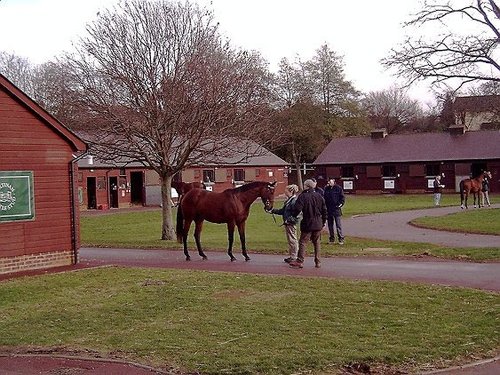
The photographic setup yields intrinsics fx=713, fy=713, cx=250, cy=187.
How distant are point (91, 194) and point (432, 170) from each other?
2804 cm

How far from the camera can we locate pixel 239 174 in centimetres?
5888

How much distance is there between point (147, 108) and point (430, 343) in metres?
16.4

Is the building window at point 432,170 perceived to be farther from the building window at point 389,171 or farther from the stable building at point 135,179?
the stable building at point 135,179

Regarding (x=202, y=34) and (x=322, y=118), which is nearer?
(x=202, y=34)

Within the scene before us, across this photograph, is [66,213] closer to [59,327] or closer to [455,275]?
[59,327]

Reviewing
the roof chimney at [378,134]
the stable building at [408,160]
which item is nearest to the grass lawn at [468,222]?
the stable building at [408,160]

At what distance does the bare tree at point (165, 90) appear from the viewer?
23188 millimetres

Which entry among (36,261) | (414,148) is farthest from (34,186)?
(414,148)

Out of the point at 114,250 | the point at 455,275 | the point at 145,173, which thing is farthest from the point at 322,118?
the point at 455,275

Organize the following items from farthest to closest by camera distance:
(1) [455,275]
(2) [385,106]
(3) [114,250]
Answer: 1. (2) [385,106]
2. (3) [114,250]
3. (1) [455,275]

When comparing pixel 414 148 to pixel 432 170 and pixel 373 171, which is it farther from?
pixel 373 171

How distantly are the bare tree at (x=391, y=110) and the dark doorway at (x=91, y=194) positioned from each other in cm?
4111

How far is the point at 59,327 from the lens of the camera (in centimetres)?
1055

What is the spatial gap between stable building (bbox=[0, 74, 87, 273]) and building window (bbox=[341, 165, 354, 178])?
45172 millimetres
